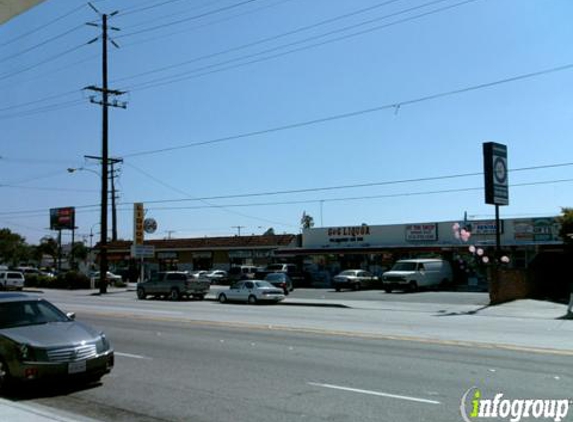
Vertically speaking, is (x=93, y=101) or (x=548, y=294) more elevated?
(x=93, y=101)

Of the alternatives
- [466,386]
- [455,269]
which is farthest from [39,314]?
[455,269]

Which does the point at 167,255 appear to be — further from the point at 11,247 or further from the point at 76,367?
the point at 76,367

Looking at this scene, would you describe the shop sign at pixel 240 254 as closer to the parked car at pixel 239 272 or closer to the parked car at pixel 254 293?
the parked car at pixel 239 272

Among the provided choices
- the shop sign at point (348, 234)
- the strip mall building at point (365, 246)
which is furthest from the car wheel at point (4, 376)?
the shop sign at point (348, 234)

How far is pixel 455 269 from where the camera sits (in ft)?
160

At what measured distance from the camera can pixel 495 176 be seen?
3406cm

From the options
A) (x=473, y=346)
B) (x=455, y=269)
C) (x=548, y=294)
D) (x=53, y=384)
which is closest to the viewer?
(x=53, y=384)

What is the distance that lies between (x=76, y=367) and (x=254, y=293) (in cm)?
2500

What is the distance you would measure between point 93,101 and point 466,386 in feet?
133

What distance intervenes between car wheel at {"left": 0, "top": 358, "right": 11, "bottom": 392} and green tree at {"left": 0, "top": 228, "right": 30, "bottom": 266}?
108 m

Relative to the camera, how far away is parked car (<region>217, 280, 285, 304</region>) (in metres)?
34.0

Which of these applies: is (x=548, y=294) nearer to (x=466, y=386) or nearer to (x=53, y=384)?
(x=466, y=386)

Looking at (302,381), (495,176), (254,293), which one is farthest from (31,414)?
(495,176)

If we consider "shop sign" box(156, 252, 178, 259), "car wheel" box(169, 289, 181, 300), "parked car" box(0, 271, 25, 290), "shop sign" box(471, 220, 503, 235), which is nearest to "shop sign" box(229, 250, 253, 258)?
"shop sign" box(156, 252, 178, 259)
